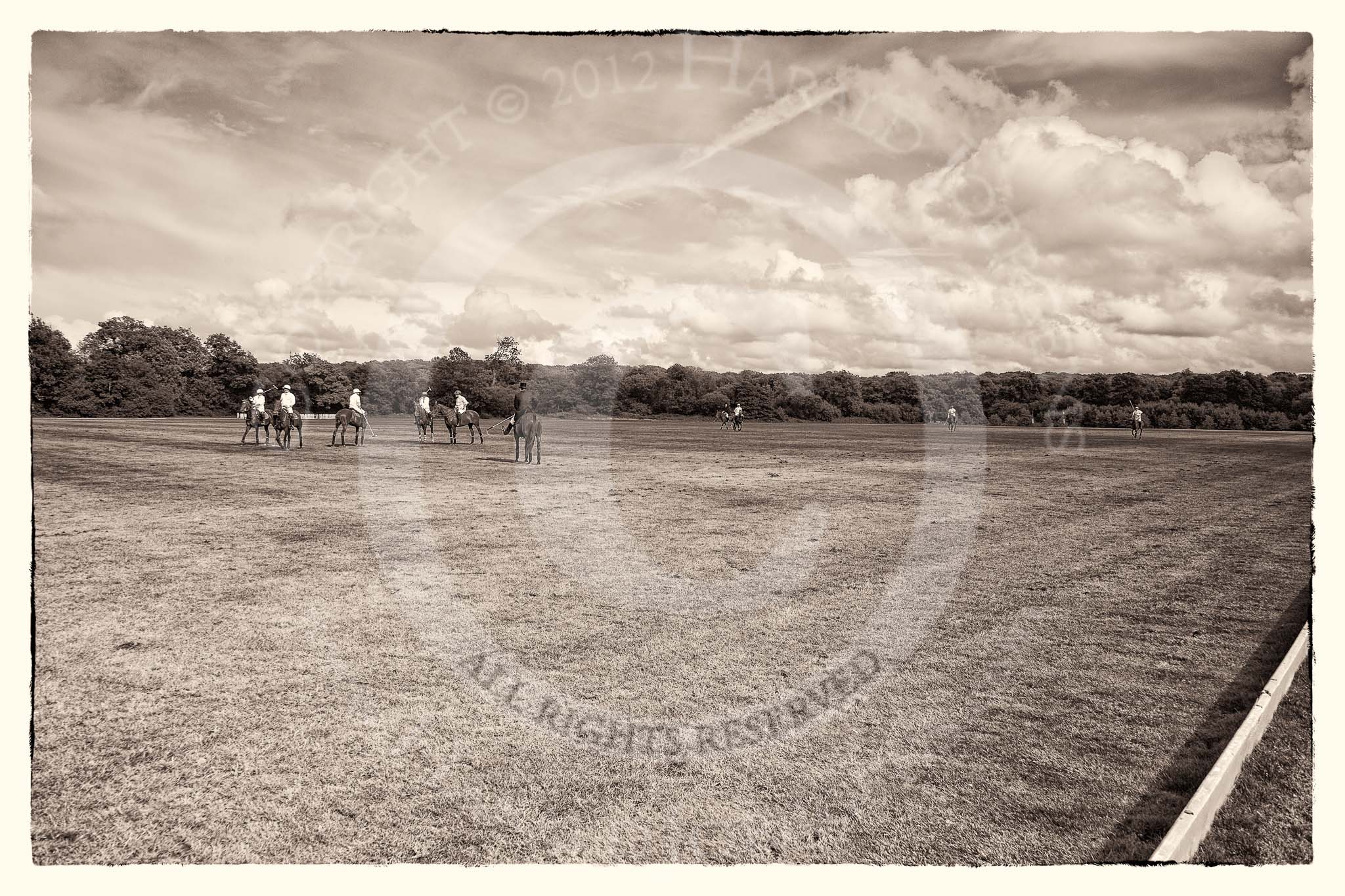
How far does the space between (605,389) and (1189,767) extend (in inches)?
1864

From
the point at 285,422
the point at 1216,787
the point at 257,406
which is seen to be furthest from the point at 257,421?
the point at 1216,787

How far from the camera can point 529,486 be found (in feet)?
50.8

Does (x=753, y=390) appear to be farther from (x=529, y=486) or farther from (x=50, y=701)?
(x=50, y=701)

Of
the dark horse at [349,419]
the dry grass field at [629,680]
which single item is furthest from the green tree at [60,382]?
the dry grass field at [629,680]

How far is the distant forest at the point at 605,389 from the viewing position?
5022cm

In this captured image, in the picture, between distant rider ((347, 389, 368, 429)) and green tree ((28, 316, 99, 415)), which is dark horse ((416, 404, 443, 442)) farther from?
green tree ((28, 316, 99, 415))

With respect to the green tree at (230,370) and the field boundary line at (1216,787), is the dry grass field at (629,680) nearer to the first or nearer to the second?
the field boundary line at (1216,787)

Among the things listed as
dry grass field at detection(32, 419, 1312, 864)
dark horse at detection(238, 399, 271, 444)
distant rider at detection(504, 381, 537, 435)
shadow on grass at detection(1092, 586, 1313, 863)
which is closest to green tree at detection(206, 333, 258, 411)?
dark horse at detection(238, 399, 271, 444)

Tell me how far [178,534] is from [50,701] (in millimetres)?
5587

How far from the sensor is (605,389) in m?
50.6

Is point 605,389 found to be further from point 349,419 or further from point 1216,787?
point 1216,787

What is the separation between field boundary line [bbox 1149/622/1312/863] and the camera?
3084 mm

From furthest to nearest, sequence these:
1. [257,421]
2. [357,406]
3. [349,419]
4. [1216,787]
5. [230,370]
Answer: [230,370]
[349,419]
[357,406]
[257,421]
[1216,787]

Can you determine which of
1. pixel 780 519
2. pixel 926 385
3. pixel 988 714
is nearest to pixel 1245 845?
pixel 988 714
